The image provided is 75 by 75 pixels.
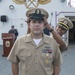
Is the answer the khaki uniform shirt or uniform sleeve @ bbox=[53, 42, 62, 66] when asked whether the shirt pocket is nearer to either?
the khaki uniform shirt

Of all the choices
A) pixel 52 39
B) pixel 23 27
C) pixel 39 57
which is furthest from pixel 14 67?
pixel 23 27

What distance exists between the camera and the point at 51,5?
1912 cm

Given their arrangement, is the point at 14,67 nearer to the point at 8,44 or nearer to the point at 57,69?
the point at 57,69

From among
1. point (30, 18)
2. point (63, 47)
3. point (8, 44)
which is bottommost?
point (8, 44)

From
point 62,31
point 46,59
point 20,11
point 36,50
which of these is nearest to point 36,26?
point 36,50

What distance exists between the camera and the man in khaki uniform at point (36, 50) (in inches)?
115

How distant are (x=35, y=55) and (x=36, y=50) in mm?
58

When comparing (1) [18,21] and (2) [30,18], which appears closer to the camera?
(2) [30,18]

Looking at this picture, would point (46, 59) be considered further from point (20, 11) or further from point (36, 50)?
point (20, 11)

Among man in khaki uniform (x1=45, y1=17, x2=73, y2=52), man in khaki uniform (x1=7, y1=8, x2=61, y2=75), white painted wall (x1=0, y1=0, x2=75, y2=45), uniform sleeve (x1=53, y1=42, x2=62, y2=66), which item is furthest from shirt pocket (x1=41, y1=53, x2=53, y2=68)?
white painted wall (x1=0, y1=0, x2=75, y2=45)

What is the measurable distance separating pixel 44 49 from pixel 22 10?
1653cm

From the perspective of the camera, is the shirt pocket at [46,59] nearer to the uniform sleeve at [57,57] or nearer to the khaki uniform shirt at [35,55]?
the khaki uniform shirt at [35,55]

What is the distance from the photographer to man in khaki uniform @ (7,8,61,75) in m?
2.91

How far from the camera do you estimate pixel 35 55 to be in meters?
2.92
